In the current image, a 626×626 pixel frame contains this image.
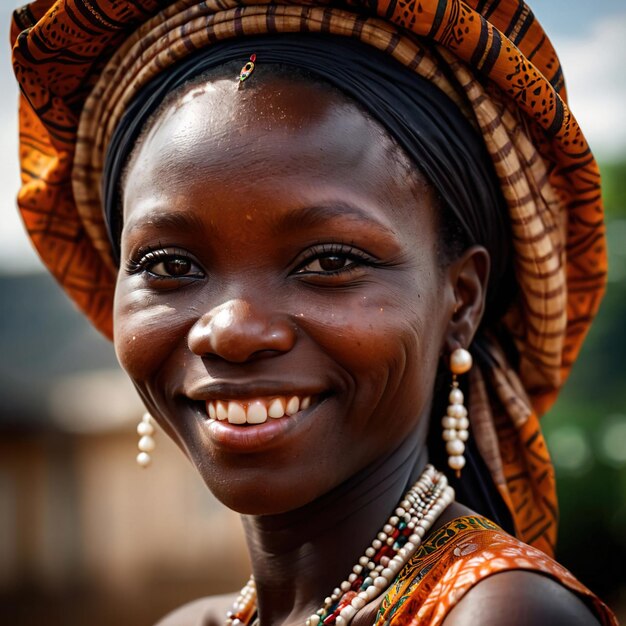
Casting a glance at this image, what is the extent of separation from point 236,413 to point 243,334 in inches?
8.1

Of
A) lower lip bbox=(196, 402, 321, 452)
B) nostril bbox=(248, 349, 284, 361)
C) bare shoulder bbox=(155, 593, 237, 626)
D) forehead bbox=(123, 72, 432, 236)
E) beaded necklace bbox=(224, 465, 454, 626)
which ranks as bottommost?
bare shoulder bbox=(155, 593, 237, 626)

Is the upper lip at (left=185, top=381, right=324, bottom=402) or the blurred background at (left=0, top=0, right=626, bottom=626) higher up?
the upper lip at (left=185, top=381, right=324, bottom=402)

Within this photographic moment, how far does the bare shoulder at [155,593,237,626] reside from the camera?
3008 millimetres

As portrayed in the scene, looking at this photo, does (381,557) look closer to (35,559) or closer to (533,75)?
(533,75)

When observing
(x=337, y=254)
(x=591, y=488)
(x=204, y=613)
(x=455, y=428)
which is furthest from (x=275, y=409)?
(x=591, y=488)

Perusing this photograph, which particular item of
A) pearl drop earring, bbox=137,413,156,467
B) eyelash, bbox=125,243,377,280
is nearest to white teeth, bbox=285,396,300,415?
eyelash, bbox=125,243,377,280

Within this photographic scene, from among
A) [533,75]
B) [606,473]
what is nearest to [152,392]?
[533,75]

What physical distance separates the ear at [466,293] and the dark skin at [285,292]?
104 mm

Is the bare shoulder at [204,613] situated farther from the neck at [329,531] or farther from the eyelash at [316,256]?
the eyelash at [316,256]

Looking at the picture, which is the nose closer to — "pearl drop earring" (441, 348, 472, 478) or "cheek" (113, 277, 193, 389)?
"cheek" (113, 277, 193, 389)

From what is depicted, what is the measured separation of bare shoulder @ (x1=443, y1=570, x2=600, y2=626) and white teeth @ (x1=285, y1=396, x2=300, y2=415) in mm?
553

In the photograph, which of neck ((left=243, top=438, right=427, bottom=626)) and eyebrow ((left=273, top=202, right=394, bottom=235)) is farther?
neck ((left=243, top=438, right=427, bottom=626))

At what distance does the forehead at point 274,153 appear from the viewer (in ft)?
7.10

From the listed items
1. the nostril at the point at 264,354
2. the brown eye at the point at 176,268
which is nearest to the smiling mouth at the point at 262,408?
the nostril at the point at 264,354
